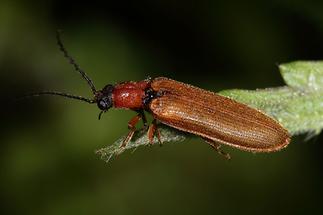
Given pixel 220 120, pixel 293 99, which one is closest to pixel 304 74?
pixel 293 99

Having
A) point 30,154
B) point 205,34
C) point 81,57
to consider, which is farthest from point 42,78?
point 205,34

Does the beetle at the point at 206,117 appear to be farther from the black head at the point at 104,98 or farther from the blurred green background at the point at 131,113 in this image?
the blurred green background at the point at 131,113

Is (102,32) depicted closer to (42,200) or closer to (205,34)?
(205,34)

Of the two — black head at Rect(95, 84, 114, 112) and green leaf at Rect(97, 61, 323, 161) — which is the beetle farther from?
green leaf at Rect(97, 61, 323, 161)

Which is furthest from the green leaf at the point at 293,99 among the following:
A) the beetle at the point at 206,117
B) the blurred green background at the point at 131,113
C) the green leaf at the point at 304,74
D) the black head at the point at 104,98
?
the blurred green background at the point at 131,113

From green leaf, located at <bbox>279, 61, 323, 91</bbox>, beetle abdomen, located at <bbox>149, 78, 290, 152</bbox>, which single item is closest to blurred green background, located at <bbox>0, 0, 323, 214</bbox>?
beetle abdomen, located at <bbox>149, 78, 290, 152</bbox>

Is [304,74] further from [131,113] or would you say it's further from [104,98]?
[131,113]
